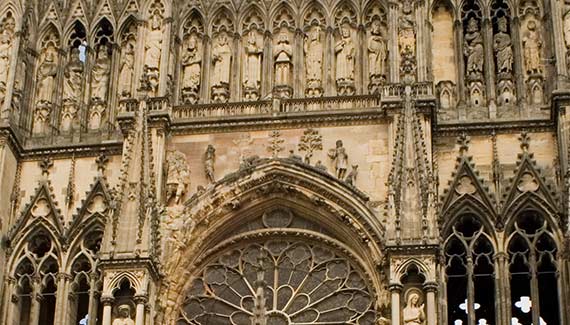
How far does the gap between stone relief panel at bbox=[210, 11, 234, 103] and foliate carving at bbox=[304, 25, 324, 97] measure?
1292 mm

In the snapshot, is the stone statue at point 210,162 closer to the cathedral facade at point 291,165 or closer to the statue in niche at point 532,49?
the cathedral facade at point 291,165

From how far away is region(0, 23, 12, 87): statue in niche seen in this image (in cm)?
2497

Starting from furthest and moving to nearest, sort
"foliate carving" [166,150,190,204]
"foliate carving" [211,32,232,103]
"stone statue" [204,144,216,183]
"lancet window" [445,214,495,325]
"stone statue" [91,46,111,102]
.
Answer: "stone statue" [91,46,111,102] → "foliate carving" [211,32,232,103] → "stone statue" [204,144,216,183] → "foliate carving" [166,150,190,204] → "lancet window" [445,214,495,325]

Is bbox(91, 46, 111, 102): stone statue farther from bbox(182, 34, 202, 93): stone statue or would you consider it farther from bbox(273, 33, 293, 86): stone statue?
bbox(273, 33, 293, 86): stone statue

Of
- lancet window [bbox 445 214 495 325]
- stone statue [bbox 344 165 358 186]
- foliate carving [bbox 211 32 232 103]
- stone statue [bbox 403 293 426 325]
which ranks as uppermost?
foliate carving [bbox 211 32 232 103]

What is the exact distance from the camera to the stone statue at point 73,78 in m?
25.3

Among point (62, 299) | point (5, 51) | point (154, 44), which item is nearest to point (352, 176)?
point (154, 44)

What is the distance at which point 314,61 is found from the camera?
24.8 metres

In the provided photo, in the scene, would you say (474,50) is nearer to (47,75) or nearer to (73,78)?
(73,78)

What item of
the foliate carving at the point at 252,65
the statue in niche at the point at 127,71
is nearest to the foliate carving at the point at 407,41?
the foliate carving at the point at 252,65

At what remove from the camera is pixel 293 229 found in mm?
23500

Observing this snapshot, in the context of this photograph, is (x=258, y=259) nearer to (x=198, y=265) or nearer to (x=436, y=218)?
(x=198, y=265)

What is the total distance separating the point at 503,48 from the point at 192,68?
5.18 metres

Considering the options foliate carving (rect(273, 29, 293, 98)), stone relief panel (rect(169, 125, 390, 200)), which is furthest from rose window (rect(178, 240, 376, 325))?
foliate carving (rect(273, 29, 293, 98))
